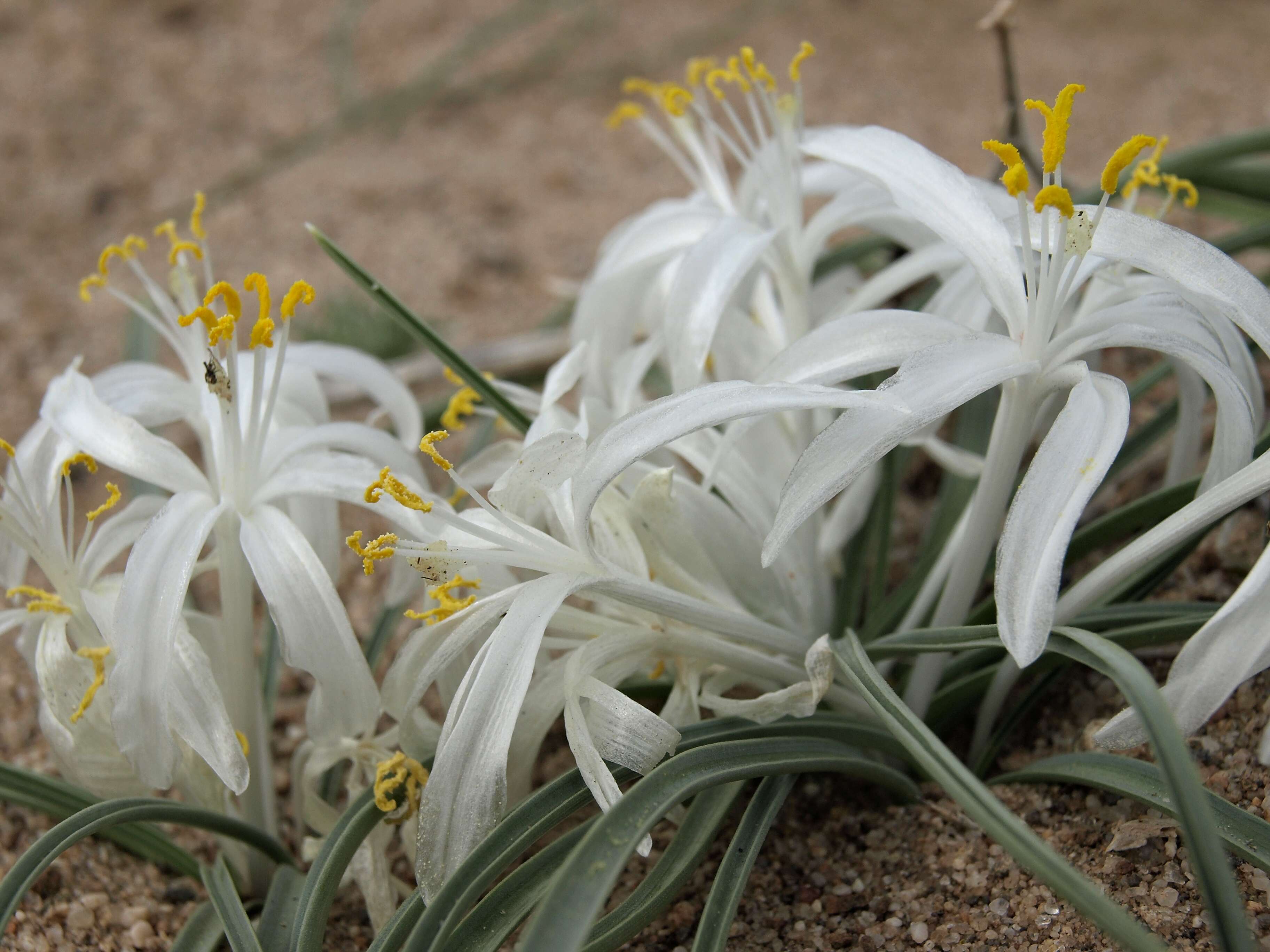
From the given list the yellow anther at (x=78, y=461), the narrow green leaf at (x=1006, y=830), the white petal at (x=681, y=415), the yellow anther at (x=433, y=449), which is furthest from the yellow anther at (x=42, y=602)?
the narrow green leaf at (x=1006, y=830)

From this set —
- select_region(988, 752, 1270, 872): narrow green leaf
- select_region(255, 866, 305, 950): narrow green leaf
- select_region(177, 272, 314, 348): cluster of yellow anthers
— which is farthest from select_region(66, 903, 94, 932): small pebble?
select_region(988, 752, 1270, 872): narrow green leaf

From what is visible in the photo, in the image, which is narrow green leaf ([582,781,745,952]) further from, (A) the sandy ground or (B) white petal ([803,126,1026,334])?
(A) the sandy ground

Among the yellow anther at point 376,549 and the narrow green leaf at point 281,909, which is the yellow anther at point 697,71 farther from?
the narrow green leaf at point 281,909

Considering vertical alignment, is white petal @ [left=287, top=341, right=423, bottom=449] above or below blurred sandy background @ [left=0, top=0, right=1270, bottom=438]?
below

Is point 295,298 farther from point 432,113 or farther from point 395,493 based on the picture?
point 432,113

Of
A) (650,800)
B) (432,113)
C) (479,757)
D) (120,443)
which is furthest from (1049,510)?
(432,113)
